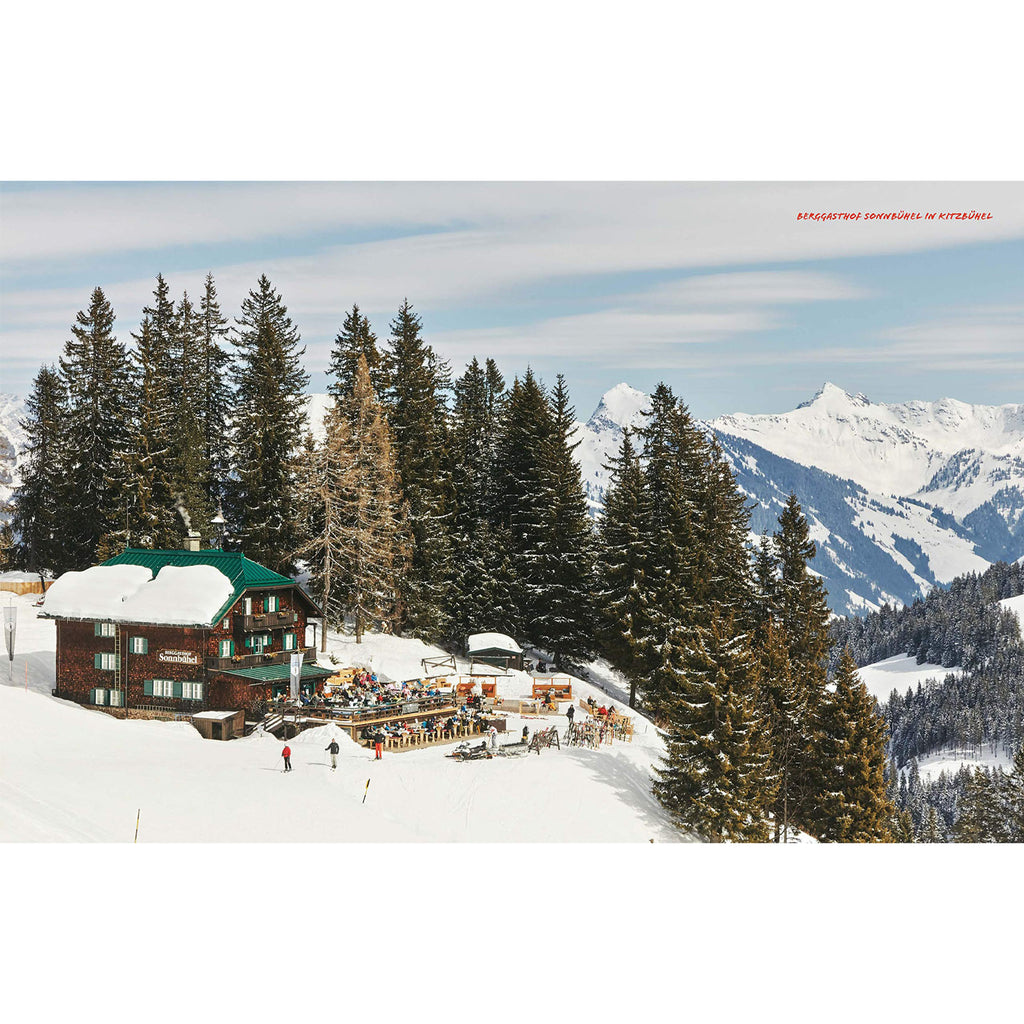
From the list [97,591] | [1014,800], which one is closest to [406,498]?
[97,591]

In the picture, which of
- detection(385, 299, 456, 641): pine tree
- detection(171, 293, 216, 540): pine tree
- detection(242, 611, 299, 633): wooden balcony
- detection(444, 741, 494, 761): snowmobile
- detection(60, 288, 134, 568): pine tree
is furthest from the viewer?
detection(171, 293, 216, 540): pine tree

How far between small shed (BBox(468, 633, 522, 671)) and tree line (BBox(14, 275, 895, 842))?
6.52ft

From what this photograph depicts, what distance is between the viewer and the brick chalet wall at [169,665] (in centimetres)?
3431

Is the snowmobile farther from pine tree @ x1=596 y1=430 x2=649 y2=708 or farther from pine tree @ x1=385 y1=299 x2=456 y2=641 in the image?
pine tree @ x1=596 y1=430 x2=649 y2=708

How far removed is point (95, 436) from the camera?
4738 cm

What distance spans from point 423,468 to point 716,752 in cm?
2135

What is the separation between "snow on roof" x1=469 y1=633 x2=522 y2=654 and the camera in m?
40.9

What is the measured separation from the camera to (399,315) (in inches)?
1540

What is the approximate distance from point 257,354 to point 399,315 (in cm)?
1131

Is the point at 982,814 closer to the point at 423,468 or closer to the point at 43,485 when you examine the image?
the point at 423,468

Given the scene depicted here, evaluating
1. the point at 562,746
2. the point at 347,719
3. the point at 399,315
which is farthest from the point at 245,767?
the point at 399,315

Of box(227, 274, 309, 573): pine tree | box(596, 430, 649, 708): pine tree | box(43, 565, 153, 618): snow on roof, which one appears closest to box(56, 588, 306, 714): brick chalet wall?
box(43, 565, 153, 618): snow on roof

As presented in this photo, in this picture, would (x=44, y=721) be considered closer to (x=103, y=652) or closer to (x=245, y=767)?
(x=103, y=652)

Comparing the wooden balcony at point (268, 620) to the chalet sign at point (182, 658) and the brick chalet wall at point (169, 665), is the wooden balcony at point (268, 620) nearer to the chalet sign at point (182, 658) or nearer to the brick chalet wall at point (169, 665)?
the brick chalet wall at point (169, 665)
